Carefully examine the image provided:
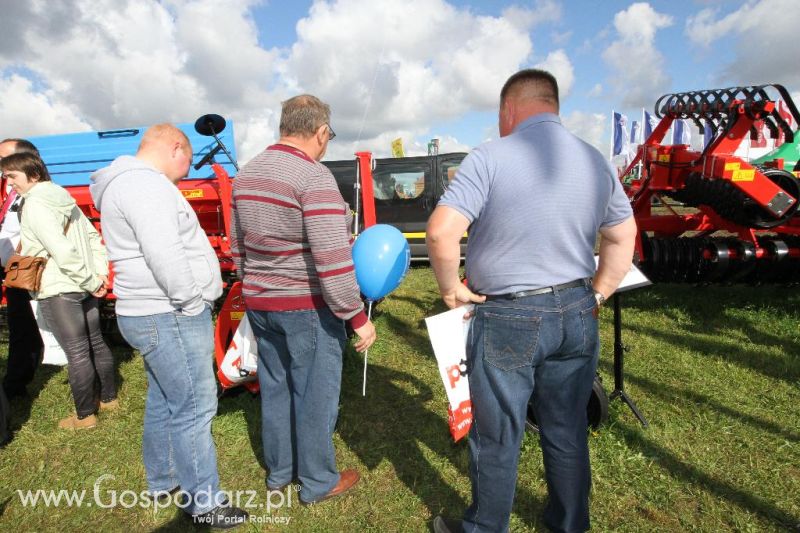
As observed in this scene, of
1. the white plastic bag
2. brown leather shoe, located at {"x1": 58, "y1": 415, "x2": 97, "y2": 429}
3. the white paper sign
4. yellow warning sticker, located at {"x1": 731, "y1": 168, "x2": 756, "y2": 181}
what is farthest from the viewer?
yellow warning sticker, located at {"x1": 731, "y1": 168, "x2": 756, "y2": 181}

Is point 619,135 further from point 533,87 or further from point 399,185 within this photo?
point 533,87

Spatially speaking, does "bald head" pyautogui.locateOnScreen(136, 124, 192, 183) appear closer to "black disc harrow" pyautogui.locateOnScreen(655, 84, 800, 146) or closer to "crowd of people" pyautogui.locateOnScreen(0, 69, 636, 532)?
"crowd of people" pyautogui.locateOnScreen(0, 69, 636, 532)

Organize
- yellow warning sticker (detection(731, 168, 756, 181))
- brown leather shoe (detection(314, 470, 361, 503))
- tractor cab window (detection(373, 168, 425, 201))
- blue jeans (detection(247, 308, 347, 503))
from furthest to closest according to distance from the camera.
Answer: tractor cab window (detection(373, 168, 425, 201)), yellow warning sticker (detection(731, 168, 756, 181)), brown leather shoe (detection(314, 470, 361, 503)), blue jeans (detection(247, 308, 347, 503))

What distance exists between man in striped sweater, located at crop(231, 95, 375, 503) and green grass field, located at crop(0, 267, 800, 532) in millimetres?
492

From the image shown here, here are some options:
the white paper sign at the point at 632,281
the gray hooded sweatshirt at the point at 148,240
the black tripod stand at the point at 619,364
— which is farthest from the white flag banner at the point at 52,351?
the black tripod stand at the point at 619,364

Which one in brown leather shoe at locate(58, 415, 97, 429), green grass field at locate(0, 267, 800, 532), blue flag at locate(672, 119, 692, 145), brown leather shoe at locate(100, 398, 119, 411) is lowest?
green grass field at locate(0, 267, 800, 532)

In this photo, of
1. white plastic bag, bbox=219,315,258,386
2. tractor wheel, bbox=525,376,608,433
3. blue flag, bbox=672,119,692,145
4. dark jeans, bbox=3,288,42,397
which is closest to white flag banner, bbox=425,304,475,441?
tractor wheel, bbox=525,376,608,433

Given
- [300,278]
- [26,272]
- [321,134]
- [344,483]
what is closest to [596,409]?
[344,483]

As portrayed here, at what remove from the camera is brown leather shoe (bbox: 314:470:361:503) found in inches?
91.8

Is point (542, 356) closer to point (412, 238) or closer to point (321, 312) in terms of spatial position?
point (321, 312)

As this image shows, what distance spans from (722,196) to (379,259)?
12.3ft

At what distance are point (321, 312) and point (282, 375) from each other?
0.44 meters

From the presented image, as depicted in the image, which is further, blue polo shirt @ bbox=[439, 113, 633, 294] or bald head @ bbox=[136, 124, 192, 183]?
bald head @ bbox=[136, 124, 192, 183]

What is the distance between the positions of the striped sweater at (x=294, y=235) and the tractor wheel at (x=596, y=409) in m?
1.41
